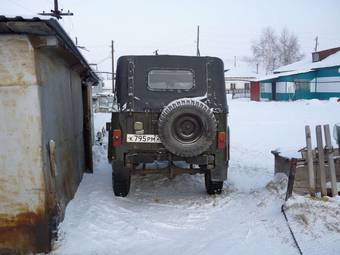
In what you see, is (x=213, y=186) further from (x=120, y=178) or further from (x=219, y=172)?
(x=120, y=178)

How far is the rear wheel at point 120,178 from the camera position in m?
6.88

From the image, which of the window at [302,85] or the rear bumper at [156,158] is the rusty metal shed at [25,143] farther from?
the window at [302,85]

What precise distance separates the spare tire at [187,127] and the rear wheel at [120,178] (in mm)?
923

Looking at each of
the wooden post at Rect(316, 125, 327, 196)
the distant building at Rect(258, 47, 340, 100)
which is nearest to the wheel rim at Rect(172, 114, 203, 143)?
the wooden post at Rect(316, 125, 327, 196)

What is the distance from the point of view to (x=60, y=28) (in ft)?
15.3

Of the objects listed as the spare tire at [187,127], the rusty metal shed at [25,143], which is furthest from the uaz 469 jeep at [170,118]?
the rusty metal shed at [25,143]

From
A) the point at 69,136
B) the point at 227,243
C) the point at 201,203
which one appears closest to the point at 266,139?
the point at 201,203

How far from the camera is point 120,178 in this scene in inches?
277

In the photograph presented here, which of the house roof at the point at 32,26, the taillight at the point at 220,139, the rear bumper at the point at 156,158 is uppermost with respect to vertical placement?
the house roof at the point at 32,26

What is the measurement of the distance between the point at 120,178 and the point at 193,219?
A: 62.4 inches

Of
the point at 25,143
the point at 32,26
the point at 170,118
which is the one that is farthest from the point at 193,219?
the point at 32,26

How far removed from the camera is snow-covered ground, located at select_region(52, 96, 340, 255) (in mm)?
4844

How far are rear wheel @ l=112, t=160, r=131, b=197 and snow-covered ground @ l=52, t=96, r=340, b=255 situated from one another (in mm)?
Answer: 167

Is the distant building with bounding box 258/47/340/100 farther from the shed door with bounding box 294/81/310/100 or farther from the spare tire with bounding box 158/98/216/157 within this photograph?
the spare tire with bounding box 158/98/216/157
